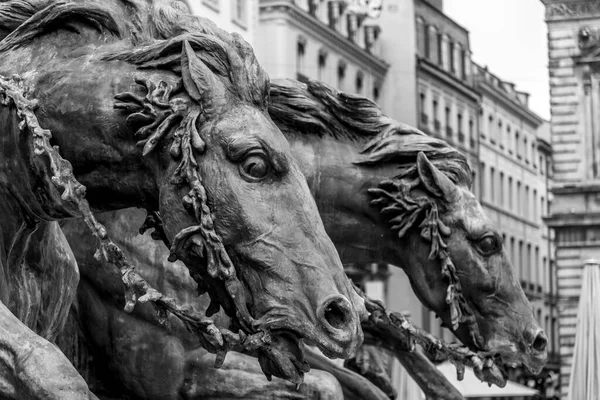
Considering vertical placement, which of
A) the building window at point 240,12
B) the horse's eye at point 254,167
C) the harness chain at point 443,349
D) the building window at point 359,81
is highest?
the building window at point 359,81

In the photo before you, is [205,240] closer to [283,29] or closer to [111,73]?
[111,73]

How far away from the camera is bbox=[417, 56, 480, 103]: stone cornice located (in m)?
64.6

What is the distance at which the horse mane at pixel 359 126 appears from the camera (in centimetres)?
694

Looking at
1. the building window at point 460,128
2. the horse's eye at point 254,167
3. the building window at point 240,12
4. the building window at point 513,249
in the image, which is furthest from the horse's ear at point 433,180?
the building window at point 513,249

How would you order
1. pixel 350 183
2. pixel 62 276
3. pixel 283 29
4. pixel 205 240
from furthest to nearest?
pixel 283 29 < pixel 350 183 < pixel 62 276 < pixel 205 240

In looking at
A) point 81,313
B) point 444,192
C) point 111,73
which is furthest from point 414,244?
point 111,73

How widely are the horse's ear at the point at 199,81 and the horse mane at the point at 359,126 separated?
→ 2.27 metres

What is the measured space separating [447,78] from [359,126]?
→ 196 feet

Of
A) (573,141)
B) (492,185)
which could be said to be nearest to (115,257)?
(573,141)

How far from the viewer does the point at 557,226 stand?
4422 cm

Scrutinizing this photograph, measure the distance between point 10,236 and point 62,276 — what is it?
340 millimetres

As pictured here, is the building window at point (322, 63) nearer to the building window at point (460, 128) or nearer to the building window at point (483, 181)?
the building window at point (460, 128)

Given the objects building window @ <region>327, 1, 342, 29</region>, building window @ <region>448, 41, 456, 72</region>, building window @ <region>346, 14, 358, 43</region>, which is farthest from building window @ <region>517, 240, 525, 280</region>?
building window @ <region>327, 1, 342, 29</region>

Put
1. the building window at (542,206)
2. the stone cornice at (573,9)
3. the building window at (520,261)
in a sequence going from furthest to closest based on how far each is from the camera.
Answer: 1. the building window at (542,206)
2. the building window at (520,261)
3. the stone cornice at (573,9)
